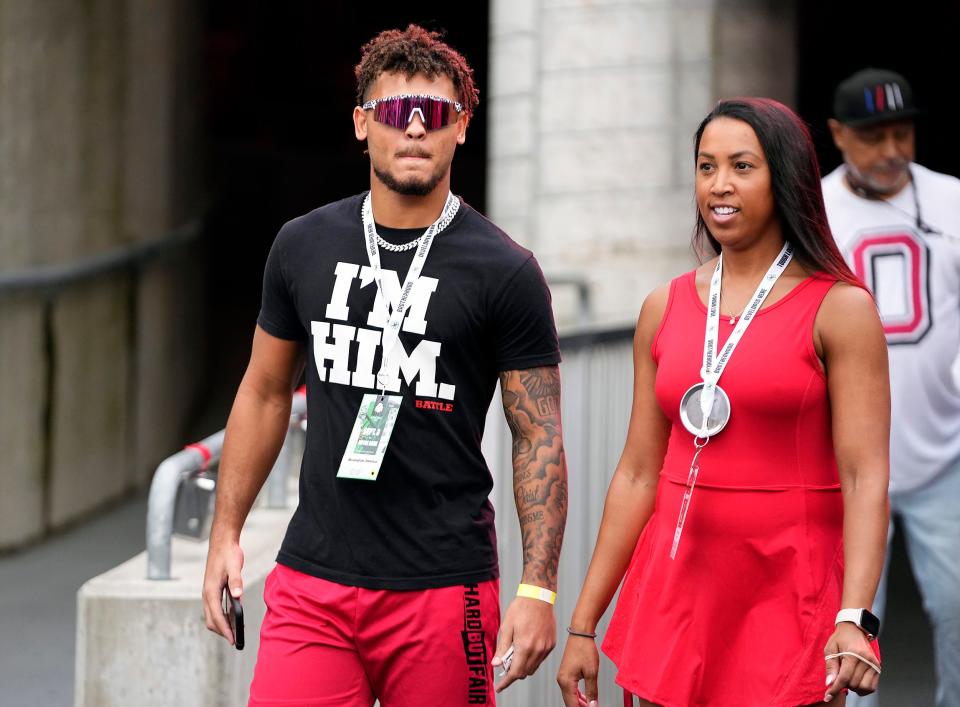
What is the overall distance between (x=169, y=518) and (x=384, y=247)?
1.51 m

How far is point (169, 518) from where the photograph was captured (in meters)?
4.79

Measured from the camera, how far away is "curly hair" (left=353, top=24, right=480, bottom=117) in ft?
12.3

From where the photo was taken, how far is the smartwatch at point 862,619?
316 cm

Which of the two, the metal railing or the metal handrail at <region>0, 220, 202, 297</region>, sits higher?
the metal handrail at <region>0, 220, 202, 297</region>

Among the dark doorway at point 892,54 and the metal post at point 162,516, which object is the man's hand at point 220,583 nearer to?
the metal post at point 162,516

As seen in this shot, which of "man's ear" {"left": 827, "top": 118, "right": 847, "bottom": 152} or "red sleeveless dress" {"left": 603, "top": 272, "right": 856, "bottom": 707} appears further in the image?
"man's ear" {"left": 827, "top": 118, "right": 847, "bottom": 152}

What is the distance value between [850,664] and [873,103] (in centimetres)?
286

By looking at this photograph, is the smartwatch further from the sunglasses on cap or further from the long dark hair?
the sunglasses on cap

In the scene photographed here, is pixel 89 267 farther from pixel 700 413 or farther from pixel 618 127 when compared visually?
pixel 700 413

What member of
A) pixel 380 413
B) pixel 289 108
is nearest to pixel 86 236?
pixel 380 413

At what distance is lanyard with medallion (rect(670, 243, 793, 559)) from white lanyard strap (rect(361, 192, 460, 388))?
671mm

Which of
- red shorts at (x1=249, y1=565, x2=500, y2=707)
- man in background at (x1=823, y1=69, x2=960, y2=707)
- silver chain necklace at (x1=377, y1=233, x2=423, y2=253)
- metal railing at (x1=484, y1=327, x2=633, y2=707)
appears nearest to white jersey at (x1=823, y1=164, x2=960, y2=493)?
man in background at (x1=823, y1=69, x2=960, y2=707)

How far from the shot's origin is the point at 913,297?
538 cm

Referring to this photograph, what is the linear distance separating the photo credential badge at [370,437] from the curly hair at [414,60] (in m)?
0.76
